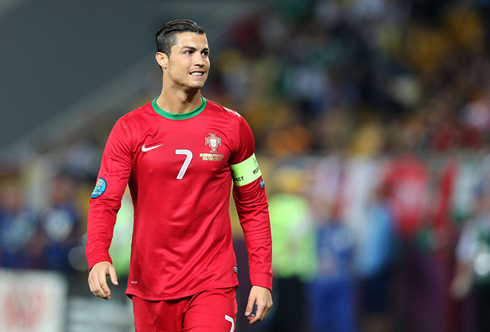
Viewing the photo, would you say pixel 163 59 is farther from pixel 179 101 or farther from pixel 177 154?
pixel 177 154

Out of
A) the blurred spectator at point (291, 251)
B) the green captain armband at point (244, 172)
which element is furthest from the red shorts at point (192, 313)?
the blurred spectator at point (291, 251)

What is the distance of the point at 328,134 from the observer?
458 inches

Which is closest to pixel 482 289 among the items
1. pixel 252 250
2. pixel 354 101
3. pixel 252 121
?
pixel 252 250

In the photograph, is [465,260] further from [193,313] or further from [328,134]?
[193,313]

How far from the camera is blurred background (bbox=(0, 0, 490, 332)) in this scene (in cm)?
870

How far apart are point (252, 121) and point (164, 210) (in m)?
9.50

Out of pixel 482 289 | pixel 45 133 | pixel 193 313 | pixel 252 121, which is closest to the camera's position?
pixel 193 313

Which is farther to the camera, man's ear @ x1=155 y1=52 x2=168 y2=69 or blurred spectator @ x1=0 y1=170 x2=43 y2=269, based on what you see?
blurred spectator @ x1=0 y1=170 x2=43 y2=269

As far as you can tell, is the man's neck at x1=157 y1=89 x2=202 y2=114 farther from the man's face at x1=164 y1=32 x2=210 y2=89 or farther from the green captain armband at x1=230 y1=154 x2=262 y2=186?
the green captain armband at x1=230 y1=154 x2=262 y2=186

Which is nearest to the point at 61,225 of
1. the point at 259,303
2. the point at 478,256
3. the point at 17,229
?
the point at 17,229

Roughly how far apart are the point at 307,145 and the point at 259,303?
7385 millimetres

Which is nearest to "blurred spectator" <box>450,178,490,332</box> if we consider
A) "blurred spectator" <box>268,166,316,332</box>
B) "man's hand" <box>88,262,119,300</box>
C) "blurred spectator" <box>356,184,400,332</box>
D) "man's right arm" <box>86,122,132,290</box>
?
"blurred spectator" <box>356,184,400,332</box>

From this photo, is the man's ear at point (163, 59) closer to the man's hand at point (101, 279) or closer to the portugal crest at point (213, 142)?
the portugal crest at point (213, 142)

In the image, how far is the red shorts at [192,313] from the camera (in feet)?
13.8
